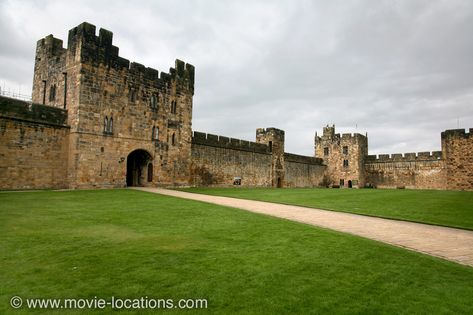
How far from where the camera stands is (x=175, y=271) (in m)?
5.13

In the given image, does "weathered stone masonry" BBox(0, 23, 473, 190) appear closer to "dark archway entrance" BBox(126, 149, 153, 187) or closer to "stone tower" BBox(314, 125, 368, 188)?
"dark archway entrance" BBox(126, 149, 153, 187)

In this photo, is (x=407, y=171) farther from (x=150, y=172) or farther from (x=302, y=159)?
(x=150, y=172)

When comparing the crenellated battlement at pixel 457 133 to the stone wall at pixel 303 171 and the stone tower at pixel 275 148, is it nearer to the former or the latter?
the stone wall at pixel 303 171

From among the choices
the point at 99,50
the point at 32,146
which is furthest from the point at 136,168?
the point at 99,50

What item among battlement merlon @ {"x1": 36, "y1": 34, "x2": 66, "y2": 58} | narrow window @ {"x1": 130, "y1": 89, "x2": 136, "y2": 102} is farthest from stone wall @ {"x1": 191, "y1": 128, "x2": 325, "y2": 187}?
→ battlement merlon @ {"x1": 36, "y1": 34, "x2": 66, "y2": 58}

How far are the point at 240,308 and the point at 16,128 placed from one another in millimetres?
19289

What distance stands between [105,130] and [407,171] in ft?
128

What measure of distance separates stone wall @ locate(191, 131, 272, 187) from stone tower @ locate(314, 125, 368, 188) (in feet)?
51.9

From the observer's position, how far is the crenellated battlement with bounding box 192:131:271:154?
29.5m

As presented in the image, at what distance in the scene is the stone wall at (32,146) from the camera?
59.4ft

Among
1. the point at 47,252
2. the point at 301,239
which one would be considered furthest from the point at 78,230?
the point at 301,239

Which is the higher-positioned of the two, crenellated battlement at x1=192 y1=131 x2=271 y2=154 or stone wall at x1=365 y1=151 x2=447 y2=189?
crenellated battlement at x1=192 y1=131 x2=271 y2=154

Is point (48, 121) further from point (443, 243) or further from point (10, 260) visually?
point (443, 243)

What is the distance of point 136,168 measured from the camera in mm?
25703
